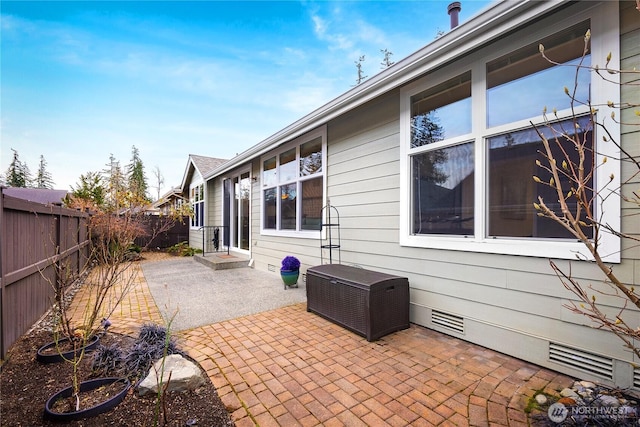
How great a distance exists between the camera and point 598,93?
6.77 ft

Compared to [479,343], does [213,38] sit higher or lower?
higher

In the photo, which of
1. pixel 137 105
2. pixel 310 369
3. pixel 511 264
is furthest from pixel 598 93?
pixel 137 105

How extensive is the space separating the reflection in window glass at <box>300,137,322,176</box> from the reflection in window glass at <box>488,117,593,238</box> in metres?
2.93

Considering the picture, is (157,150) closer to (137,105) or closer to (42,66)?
(137,105)

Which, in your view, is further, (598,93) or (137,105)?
(137,105)

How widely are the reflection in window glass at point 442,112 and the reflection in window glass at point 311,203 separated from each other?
2.11 metres

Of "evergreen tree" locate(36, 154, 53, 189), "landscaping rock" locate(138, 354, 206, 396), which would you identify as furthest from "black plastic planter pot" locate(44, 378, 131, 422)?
"evergreen tree" locate(36, 154, 53, 189)

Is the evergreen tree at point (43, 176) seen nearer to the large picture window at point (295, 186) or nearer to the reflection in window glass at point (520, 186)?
the large picture window at point (295, 186)

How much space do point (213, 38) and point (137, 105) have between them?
13.4 ft

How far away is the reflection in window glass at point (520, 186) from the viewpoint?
2.34 metres

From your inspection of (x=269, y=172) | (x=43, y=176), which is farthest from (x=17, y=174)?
(x=269, y=172)

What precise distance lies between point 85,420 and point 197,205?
36.1 feet

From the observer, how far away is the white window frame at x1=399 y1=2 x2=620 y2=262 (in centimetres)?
201

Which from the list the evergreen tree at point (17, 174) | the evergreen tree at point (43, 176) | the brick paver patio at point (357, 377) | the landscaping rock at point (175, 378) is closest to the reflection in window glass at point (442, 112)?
the brick paver patio at point (357, 377)
